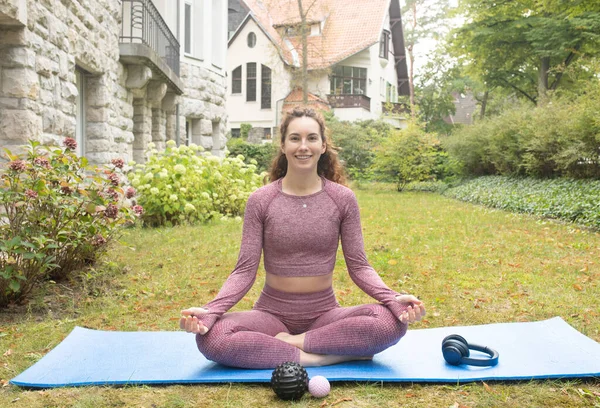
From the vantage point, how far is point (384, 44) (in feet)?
116

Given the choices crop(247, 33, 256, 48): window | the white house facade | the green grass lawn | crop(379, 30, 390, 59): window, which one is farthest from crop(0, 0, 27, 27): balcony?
crop(379, 30, 390, 59): window

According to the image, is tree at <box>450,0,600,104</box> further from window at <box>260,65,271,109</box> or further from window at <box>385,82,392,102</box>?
window at <box>260,65,271,109</box>

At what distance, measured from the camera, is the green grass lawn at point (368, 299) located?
122 inches

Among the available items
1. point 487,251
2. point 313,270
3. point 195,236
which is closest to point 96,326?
point 313,270

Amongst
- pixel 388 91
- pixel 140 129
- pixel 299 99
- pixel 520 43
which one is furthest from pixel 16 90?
pixel 388 91

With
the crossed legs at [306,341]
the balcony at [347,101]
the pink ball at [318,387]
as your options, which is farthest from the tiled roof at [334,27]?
the pink ball at [318,387]

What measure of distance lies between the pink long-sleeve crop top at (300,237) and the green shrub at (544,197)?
282 inches

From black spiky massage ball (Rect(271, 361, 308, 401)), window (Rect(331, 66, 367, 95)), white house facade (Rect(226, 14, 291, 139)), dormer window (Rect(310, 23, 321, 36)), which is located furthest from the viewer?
window (Rect(331, 66, 367, 95))

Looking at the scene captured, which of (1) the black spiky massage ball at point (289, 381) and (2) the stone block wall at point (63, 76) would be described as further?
(2) the stone block wall at point (63, 76)

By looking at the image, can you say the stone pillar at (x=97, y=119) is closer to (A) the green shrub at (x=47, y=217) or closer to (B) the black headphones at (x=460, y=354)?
(A) the green shrub at (x=47, y=217)

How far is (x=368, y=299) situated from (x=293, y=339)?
2.08 m

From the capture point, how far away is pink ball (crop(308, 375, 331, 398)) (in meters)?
3.11

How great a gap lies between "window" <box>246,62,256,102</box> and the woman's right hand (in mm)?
30801

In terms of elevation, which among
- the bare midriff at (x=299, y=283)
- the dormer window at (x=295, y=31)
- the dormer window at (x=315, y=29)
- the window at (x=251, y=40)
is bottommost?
the bare midriff at (x=299, y=283)
